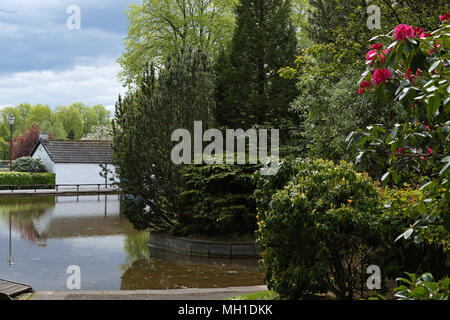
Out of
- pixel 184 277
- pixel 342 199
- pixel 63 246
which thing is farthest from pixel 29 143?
pixel 342 199

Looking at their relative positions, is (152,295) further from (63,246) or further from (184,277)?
(63,246)

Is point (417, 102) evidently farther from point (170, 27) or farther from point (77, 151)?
point (77, 151)

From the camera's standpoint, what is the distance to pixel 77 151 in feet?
154

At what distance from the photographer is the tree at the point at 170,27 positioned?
3191cm

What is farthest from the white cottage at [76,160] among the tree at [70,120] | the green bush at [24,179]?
the tree at [70,120]

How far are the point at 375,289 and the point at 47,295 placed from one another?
5.08 metres

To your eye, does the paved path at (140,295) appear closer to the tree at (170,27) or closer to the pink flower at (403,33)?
the pink flower at (403,33)

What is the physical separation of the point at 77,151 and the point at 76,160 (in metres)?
1.34

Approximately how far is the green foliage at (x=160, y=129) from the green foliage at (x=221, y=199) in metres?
0.87

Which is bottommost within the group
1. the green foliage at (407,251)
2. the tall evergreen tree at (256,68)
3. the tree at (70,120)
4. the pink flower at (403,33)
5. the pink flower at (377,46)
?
the green foliage at (407,251)

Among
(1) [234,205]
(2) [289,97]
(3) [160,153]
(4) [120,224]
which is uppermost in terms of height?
(2) [289,97]

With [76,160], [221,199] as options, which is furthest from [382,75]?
[76,160]

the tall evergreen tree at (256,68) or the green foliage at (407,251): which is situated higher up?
the tall evergreen tree at (256,68)

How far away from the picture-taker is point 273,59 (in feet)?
60.6
